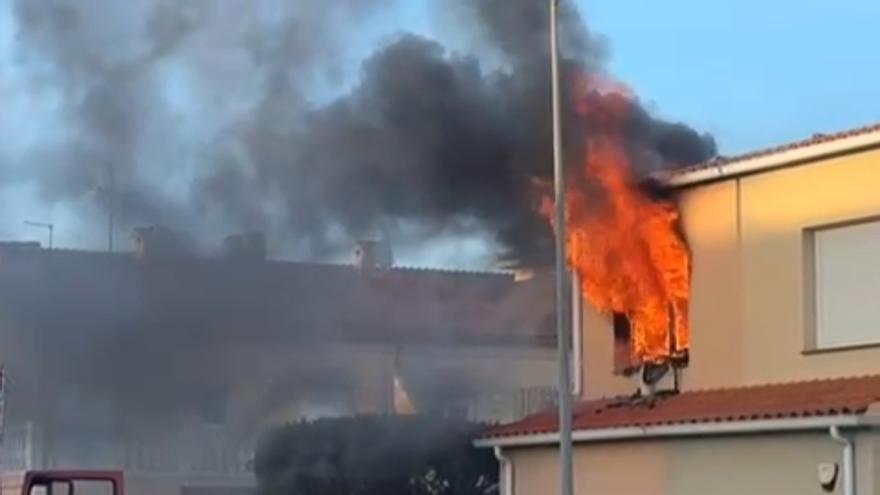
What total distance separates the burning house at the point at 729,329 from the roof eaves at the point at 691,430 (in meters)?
0.02

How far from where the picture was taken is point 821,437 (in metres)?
19.4

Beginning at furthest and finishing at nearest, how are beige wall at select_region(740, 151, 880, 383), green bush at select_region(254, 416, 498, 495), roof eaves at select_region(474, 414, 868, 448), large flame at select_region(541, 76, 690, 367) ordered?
green bush at select_region(254, 416, 498, 495) < large flame at select_region(541, 76, 690, 367) < beige wall at select_region(740, 151, 880, 383) < roof eaves at select_region(474, 414, 868, 448)

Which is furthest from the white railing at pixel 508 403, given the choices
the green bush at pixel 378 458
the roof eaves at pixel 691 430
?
the roof eaves at pixel 691 430

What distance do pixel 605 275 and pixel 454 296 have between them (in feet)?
15.1

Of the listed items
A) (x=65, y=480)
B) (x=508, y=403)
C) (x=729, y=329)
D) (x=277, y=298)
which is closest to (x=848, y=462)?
(x=729, y=329)

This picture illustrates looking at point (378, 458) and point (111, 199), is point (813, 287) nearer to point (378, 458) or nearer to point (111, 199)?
point (378, 458)

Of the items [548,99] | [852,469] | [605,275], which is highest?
[548,99]

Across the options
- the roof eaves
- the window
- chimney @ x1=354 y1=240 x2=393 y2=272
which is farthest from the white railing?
the window

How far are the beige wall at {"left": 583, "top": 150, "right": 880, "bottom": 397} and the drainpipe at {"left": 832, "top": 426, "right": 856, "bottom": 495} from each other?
6.76ft

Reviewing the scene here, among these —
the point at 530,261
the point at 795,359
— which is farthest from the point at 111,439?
the point at 795,359

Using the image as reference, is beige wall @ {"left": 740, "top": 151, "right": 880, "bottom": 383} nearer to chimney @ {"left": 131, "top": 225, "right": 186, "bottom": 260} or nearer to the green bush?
the green bush

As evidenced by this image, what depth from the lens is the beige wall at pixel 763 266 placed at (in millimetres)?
21438

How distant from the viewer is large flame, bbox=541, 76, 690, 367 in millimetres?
23766

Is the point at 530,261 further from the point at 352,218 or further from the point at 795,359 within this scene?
the point at 795,359
